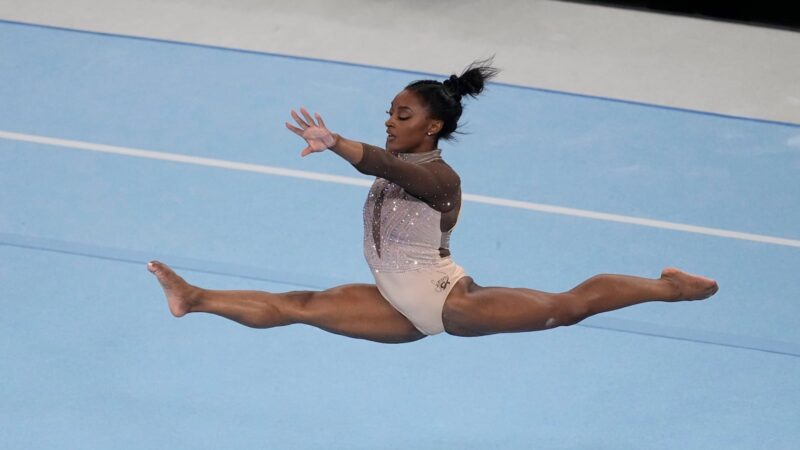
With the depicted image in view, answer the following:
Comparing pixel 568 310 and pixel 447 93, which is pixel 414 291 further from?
pixel 447 93

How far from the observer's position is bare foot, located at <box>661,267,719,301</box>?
5.14 meters

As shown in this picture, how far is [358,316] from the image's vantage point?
195 inches

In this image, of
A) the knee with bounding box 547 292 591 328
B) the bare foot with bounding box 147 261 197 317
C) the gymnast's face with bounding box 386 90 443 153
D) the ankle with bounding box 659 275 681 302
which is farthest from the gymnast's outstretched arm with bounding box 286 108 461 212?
the ankle with bounding box 659 275 681 302

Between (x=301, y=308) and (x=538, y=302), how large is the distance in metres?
0.90

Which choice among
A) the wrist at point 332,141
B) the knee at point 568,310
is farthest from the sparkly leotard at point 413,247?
the wrist at point 332,141

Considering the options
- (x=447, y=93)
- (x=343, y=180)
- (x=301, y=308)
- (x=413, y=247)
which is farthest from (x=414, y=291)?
(x=343, y=180)

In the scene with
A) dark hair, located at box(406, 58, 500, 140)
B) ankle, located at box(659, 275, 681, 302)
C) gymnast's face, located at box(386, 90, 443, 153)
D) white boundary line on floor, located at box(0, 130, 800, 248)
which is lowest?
ankle, located at box(659, 275, 681, 302)

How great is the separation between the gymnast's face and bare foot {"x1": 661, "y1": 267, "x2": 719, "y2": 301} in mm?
1134

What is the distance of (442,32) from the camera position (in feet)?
30.9

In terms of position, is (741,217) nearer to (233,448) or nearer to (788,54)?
(788,54)

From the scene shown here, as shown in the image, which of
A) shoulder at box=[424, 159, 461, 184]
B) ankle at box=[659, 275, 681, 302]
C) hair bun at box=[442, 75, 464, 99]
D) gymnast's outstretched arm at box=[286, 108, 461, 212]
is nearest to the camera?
gymnast's outstretched arm at box=[286, 108, 461, 212]

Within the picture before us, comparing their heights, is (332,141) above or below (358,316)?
above

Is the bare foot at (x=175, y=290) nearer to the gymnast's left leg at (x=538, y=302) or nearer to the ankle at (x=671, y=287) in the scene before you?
the gymnast's left leg at (x=538, y=302)

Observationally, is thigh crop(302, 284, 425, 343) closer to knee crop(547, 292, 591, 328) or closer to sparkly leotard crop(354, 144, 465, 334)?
sparkly leotard crop(354, 144, 465, 334)
